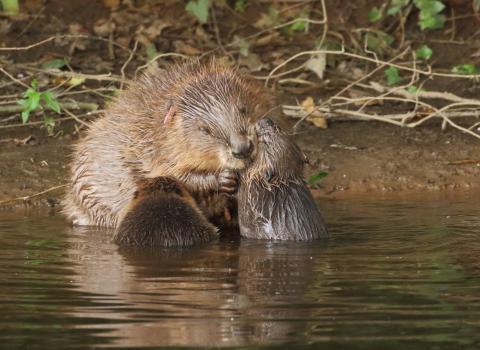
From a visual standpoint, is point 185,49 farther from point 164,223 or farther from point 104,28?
point 164,223

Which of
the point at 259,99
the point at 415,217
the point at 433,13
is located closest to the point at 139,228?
the point at 259,99

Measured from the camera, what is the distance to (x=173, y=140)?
8.05 metres

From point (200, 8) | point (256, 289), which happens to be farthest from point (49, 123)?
point (256, 289)

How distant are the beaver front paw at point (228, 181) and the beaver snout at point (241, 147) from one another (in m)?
0.33

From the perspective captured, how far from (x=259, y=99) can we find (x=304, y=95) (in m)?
3.17

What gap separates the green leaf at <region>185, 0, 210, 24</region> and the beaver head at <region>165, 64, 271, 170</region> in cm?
395

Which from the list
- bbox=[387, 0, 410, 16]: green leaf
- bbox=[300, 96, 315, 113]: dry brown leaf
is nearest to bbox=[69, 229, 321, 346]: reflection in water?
bbox=[300, 96, 315, 113]: dry brown leaf

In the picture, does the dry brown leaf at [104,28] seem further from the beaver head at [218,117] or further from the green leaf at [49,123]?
the beaver head at [218,117]

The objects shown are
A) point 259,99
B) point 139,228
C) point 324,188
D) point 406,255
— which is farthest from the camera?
point 324,188

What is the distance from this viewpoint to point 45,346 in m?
4.98

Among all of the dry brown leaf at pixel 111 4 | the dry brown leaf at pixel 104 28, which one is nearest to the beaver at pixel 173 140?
the dry brown leaf at pixel 104 28

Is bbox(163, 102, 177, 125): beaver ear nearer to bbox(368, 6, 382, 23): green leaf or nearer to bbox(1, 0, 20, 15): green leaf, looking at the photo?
bbox(1, 0, 20, 15): green leaf

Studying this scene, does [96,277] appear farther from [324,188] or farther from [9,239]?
[324,188]

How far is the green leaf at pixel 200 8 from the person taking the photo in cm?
1219
